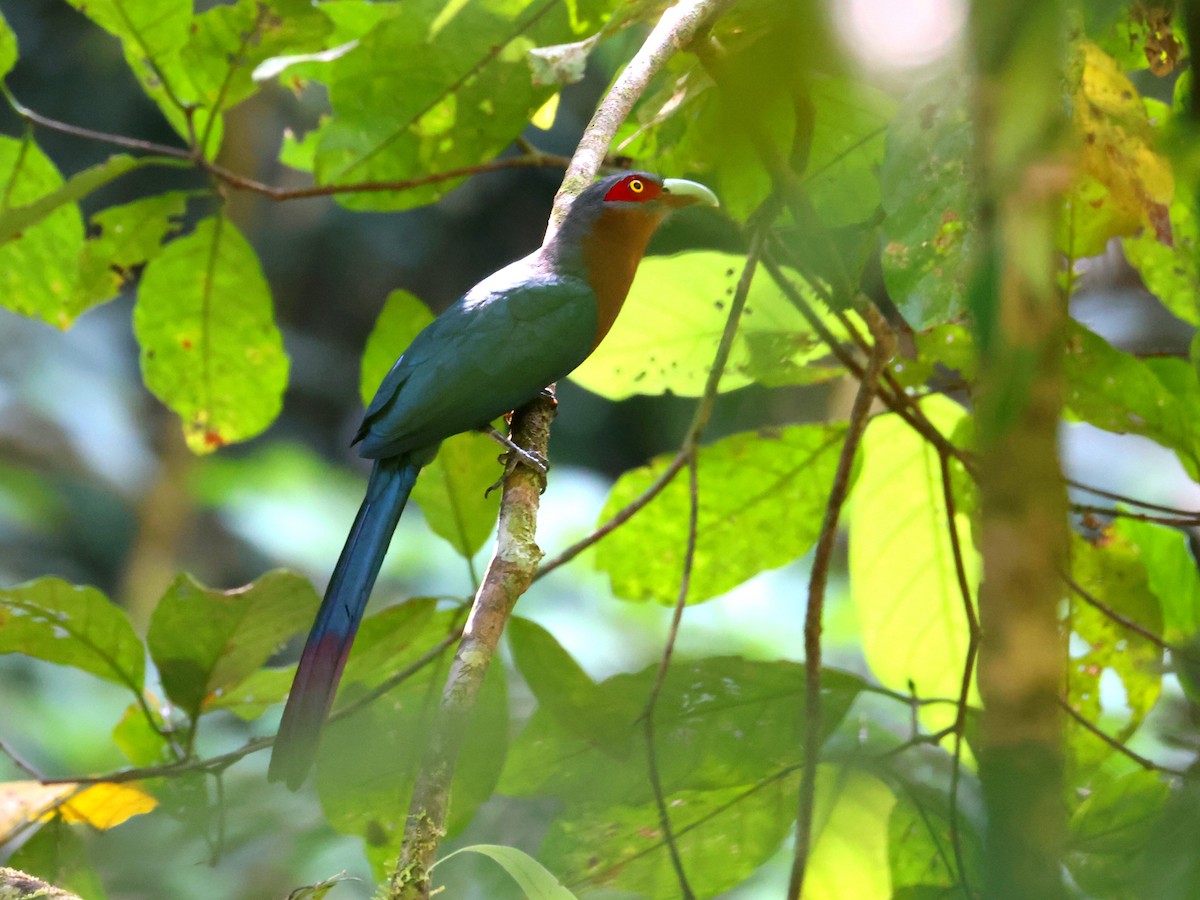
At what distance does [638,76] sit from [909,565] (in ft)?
4.30

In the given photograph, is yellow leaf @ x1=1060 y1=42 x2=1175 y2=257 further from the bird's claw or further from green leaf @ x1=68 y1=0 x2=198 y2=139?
green leaf @ x1=68 y1=0 x2=198 y2=139

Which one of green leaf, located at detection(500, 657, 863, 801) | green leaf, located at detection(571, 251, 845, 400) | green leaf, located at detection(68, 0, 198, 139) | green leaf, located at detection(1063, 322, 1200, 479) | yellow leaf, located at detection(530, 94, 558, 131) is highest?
green leaf, located at detection(68, 0, 198, 139)

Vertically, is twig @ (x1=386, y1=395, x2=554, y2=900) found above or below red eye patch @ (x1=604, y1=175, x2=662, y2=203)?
below

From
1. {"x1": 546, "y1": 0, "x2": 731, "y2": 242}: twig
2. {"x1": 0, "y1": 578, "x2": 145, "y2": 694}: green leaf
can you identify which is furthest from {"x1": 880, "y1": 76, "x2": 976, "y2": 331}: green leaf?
{"x1": 0, "y1": 578, "x2": 145, "y2": 694}: green leaf

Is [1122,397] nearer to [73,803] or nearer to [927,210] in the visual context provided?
[927,210]

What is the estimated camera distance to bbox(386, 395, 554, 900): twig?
1225 millimetres

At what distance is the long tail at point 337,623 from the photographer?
1.82 meters

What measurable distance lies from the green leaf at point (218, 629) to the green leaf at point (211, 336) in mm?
718

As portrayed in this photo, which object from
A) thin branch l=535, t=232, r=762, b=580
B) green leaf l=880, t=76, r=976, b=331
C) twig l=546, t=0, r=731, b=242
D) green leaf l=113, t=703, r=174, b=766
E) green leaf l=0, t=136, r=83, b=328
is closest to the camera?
green leaf l=880, t=76, r=976, b=331

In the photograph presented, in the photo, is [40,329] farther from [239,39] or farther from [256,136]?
[239,39]

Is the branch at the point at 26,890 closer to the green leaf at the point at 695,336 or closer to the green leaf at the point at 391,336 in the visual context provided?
the green leaf at the point at 391,336

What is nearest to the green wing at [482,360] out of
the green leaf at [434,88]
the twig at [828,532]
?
the green leaf at [434,88]

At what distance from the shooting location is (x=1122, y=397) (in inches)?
84.4

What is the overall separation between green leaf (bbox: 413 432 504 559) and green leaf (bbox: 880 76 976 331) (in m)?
0.99
